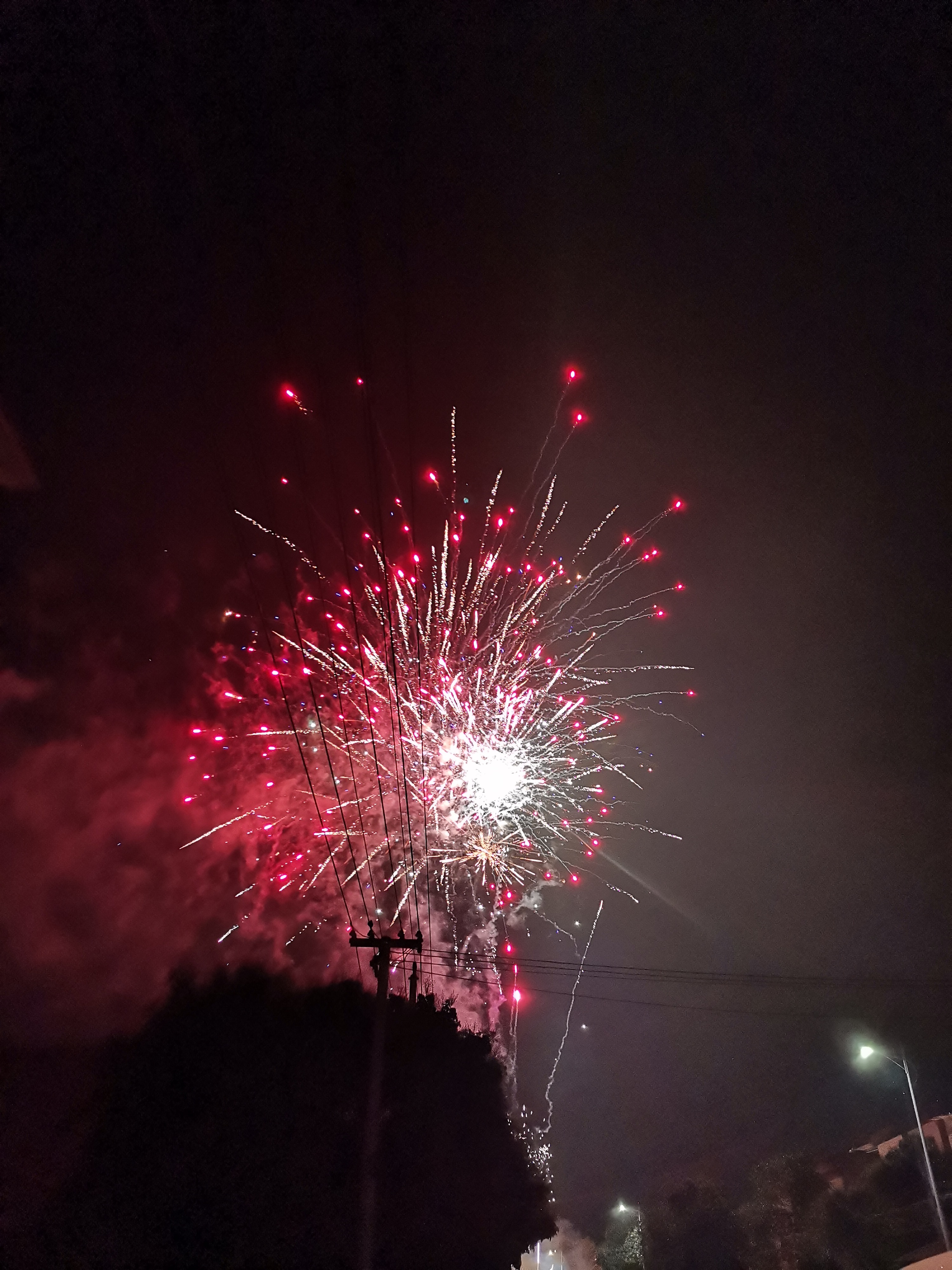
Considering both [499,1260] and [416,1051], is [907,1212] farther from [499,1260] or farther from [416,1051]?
[416,1051]

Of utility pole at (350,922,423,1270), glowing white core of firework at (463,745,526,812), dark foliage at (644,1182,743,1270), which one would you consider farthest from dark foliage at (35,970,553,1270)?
dark foliage at (644,1182,743,1270)

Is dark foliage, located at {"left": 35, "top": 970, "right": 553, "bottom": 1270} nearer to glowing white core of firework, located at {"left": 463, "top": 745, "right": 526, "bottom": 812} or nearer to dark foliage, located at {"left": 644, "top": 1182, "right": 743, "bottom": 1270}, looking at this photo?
Answer: glowing white core of firework, located at {"left": 463, "top": 745, "right": 526, "bottom": 812}

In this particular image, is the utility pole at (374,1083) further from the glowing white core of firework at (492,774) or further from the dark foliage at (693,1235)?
the dark foliage at (693,1235)

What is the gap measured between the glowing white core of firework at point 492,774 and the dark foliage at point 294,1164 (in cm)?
750

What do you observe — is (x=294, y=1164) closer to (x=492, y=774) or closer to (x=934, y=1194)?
(x=492, y=774)

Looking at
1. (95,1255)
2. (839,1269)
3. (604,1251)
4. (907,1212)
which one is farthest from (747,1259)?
(95,1255)

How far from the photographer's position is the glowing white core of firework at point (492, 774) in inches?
→ 563

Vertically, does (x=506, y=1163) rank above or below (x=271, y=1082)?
below

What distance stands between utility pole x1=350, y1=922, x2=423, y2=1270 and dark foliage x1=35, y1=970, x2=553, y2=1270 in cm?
77

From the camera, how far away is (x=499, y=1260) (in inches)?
637

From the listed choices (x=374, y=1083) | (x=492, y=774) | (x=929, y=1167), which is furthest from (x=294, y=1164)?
(x=929, y=1167)

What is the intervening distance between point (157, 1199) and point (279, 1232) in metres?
2.37

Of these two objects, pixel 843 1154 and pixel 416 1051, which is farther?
pixel 843 1154

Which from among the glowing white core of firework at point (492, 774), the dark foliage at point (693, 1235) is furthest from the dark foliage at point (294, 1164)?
the dark foliage at point (693, 1235)
